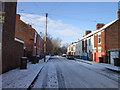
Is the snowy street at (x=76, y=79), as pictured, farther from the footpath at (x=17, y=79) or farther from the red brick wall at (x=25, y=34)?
the red brick wall at (x=25, y=34)

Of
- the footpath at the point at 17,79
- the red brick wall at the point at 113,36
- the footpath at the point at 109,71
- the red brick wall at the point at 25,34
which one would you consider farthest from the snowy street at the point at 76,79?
the red brick wall at the point at 25,34

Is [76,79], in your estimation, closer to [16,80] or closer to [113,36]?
[16,80]

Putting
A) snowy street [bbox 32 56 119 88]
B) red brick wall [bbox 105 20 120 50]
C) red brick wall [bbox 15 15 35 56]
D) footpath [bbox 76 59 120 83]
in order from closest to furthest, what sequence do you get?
snowy street [bbox 32 56 119 88] < footpath [bbox 76 59 120 83] < red brick wall [bbox 105 20 120 50] < red brick wall [bbox 15 15 35 56]

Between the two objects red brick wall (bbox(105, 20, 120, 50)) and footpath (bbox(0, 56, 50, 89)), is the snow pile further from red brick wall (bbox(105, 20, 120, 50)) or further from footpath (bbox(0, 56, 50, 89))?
red brick wall (bbox(105, 20, 120, 50))

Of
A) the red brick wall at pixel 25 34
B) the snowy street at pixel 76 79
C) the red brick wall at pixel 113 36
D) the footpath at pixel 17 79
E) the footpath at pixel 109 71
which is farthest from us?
the red brick wall at pixel 25 34

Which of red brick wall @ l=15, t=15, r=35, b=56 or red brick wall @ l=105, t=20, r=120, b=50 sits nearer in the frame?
red brick wall @ l=105, t=20, r=120, b=50

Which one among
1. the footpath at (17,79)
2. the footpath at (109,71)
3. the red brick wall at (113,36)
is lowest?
the footpath at (109,71)

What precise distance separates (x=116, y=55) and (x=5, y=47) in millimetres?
15849

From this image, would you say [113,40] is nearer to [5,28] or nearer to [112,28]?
[112,28]

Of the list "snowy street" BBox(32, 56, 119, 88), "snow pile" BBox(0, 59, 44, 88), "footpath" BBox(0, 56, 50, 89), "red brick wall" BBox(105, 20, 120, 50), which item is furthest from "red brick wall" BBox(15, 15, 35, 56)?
"snow pile" BBox(0, 59, 44, 88)

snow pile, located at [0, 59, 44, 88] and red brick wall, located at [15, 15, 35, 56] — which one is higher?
red brick wall, located at [15, 15, 35, 56]

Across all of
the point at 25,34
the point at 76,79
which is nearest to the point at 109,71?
the point at 76,79

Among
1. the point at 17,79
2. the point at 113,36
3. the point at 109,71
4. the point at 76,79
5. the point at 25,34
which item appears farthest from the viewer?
the point at 25,34

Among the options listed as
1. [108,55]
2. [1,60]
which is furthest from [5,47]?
[108,55]
